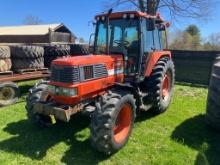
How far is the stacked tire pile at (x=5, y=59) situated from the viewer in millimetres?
8219

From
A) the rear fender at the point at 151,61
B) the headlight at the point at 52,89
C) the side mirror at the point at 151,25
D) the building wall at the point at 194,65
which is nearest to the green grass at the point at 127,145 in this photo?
the headlight at the point at 52,89

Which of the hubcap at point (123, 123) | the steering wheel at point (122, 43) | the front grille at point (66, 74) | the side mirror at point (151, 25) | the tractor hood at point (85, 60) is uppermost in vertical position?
the side mirror at point (151, 25)

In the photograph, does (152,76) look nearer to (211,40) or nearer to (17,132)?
(17,132)

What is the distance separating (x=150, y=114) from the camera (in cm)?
704

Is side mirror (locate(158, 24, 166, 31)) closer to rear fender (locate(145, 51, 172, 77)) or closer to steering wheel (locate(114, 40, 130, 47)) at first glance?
rear fender (locate(145, 51, 172, 77))

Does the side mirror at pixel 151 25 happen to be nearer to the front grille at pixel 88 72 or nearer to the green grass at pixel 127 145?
the front grille at pixel 88 72

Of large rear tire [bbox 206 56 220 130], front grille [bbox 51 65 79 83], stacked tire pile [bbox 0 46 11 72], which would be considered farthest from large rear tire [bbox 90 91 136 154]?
stacked tire pile [bbox 0 46 11 72]

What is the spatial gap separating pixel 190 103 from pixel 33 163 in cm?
509

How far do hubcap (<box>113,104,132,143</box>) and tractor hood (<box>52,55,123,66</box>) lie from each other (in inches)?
36.8

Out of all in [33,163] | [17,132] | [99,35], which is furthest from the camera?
[99,35]

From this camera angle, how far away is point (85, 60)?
5148mm

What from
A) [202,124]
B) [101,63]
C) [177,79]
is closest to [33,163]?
[101,63]

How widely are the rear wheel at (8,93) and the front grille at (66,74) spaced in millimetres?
3396

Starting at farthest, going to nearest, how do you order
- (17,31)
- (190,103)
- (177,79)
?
(17,31) → (177,79) → (190,103)
